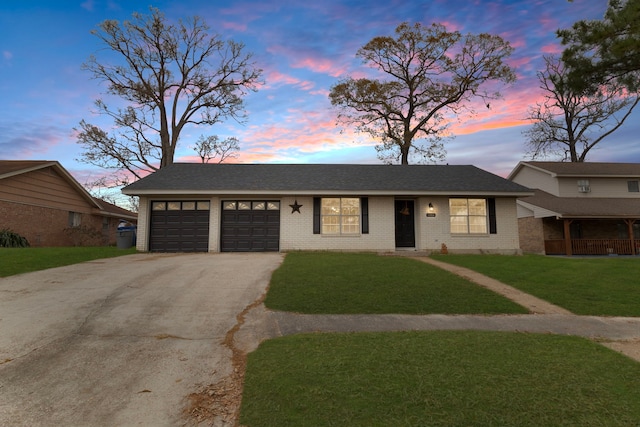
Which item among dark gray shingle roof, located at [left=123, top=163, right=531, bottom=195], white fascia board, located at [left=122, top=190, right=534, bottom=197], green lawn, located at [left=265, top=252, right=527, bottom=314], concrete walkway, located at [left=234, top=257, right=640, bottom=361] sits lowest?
concrete walkway, located at [left=234, top=257, right=640, bottom=361]

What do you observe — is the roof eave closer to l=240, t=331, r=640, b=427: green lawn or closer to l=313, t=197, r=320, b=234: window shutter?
l=313, t=197, r=320, b=234: window shutter

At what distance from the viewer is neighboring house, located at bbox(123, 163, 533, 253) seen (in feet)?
49.9

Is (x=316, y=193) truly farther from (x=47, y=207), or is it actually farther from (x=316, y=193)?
(x=47, y=207)

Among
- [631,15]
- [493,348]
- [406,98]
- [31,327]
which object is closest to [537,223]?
[406,98]

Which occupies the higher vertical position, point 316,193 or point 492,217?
point 316,193

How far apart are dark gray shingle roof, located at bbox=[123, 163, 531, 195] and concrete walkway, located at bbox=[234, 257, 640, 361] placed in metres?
9.18

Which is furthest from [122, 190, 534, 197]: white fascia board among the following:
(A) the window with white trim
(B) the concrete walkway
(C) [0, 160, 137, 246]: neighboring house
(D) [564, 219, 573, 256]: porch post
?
(B) the concrete walkway

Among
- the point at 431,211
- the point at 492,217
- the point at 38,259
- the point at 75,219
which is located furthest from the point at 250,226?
the point at 75,219

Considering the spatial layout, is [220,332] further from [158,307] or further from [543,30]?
[543,30]

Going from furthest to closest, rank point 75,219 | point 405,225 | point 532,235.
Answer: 1. point 532,235
2. point 75,219
3. point 405,225

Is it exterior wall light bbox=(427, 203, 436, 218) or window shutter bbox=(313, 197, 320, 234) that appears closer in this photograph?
window shutter bbox=(313, 197, 320, 234)

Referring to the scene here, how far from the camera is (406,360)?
12.7 feet

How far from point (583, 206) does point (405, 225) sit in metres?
14.5

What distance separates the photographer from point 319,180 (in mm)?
16234
